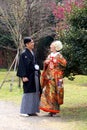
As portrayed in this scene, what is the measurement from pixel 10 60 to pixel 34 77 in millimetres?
28556

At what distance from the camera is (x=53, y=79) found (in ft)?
40.6

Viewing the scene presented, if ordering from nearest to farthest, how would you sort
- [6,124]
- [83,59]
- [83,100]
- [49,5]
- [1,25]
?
1. [6,124]
2. [83,59]
3. [83,100]
4. [49,5]
5. [1,25]

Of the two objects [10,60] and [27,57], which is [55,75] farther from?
[10,60]

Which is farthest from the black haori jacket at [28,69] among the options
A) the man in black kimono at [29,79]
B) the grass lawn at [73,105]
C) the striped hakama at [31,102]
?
the grass lawn at [73,105]

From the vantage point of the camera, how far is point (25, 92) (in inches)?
497

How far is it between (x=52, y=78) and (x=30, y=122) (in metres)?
1.47

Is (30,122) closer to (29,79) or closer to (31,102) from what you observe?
(31,102)

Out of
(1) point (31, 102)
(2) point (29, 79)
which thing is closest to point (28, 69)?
(2) point (29, 79)

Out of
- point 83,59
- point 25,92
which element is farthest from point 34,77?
point 83,59

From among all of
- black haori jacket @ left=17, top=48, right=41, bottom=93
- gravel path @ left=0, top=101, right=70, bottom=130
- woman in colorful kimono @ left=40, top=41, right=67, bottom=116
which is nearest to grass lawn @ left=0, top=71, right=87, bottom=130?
gravel path @ left=0, top=101, right=70, bottom=130

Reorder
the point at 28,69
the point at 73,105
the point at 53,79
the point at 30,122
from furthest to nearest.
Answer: the point at 73,105 < the point at 28,69 < the point at 53,79 < the point at 30,122

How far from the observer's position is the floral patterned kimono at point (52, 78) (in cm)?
1230

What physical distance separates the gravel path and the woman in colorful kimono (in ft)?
1.01

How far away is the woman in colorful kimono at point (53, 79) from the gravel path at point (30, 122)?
0.31 metres
